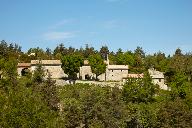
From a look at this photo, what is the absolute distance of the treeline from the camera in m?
31.7

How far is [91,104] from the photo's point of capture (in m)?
59.2

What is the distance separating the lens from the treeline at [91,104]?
31.7 meters

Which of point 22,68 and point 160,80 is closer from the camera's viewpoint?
point 160,80

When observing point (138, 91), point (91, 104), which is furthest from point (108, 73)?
point (91, 104)

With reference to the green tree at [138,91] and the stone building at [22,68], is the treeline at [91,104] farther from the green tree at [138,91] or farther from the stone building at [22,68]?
the stone building at [22,68]

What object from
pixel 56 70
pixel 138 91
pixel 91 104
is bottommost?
pixel 91 104

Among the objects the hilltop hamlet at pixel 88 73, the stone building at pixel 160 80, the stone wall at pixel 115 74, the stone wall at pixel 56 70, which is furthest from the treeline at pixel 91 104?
the stone wall at pixel 115 74

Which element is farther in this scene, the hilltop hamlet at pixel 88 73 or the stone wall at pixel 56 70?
the stone wall at pixel 56 70

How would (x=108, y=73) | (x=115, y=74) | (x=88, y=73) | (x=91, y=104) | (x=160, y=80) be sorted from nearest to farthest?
(x=91, y=104) < (x=160, y=80) < (x=108, y=73) < (x=88, y=73) < (x=115, y=74)

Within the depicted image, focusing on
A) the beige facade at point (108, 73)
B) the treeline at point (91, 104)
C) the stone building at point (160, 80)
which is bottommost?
the treeline at point (91, 104)

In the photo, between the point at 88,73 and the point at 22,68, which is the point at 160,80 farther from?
the point at 22,68

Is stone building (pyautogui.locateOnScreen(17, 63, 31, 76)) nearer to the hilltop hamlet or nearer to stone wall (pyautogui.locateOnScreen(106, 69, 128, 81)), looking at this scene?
the hilltop hamlet

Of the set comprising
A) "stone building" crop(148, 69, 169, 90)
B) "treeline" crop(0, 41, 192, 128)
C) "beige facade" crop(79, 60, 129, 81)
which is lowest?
"treeline" crop(0, 41, 192, 128)

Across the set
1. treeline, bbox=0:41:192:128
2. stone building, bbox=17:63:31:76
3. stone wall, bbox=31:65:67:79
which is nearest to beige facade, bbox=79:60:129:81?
stone wall, bbox=31:65:67:79
